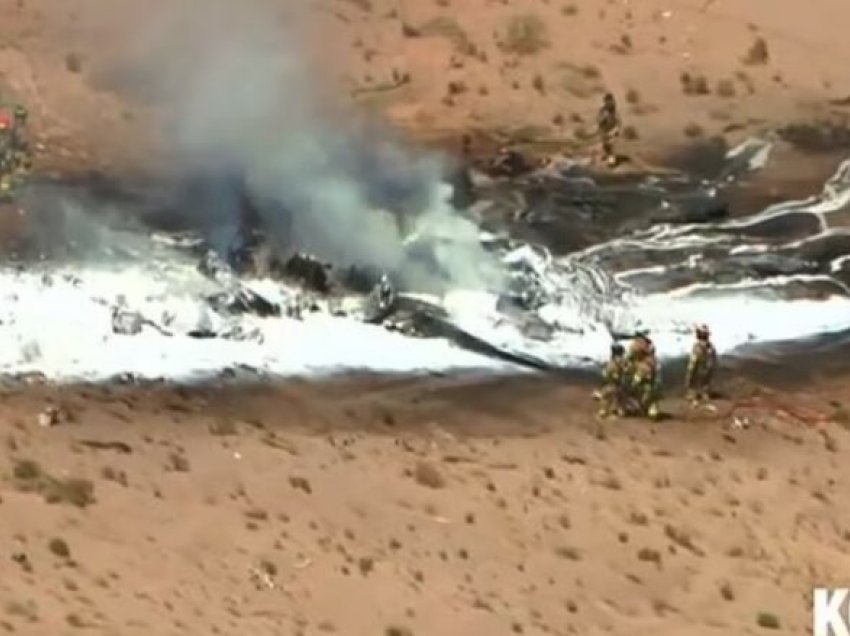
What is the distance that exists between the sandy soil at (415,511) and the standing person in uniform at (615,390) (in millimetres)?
160

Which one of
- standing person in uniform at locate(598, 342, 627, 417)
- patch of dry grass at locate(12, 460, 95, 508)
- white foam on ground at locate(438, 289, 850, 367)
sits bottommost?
patch of dry grass at locate(12, 460, 95, 508)

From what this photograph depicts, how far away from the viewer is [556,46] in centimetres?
2811

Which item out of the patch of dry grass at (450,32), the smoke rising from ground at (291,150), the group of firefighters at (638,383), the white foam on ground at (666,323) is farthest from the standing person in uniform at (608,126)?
the group of firefighters at (638,383)

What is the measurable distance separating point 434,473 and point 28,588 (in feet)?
12.4

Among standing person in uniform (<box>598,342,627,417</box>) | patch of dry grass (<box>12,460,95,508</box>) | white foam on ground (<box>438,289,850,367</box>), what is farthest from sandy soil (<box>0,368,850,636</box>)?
white foam on ground (<box>438,289,850,367</box>)

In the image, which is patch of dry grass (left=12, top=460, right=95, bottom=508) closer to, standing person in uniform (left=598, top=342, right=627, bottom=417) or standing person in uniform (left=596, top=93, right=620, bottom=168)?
standing person in uniform (left=598, top=342, right=627, bottom=417)

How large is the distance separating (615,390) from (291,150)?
209 inches

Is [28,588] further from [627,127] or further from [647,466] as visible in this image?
[627,127]

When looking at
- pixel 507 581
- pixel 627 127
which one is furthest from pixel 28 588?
pixel 627 127

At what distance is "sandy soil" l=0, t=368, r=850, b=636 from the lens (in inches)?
699

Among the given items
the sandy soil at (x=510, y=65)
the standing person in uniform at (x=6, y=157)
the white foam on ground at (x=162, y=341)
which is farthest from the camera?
the sandy soil at (x=510, y=65)

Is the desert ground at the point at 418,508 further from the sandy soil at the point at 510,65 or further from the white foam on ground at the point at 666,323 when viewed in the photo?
the sandy soil at the point at 510,65

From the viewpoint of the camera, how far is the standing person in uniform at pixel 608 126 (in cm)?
2541

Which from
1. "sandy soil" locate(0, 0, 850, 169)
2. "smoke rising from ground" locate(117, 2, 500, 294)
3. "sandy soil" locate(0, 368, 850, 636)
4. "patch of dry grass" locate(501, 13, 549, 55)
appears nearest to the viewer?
"sandy soil" locate(0, 368, 850, 636)
